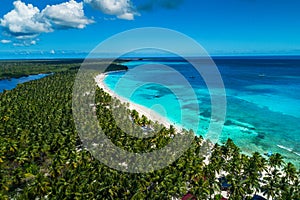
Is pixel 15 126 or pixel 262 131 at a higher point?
pixel 15 126

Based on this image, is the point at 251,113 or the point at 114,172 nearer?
the point at 114,172

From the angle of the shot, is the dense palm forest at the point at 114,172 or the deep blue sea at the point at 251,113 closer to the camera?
the dense palm forest at the point at 114,172

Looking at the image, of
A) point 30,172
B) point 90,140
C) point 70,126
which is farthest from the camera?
point 70,126

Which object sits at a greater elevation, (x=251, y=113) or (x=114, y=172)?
(x=114, y=172)

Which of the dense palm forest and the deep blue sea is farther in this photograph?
the deep blue sea

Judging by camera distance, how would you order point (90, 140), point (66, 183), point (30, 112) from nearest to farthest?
point (66, 183) < point (90, 140) < point (30, 112)

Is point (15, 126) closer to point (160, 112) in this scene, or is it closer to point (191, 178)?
point (191, 178)

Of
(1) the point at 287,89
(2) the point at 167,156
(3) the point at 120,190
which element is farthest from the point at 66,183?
(1) the point at 287,89

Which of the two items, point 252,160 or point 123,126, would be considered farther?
point 123,126
